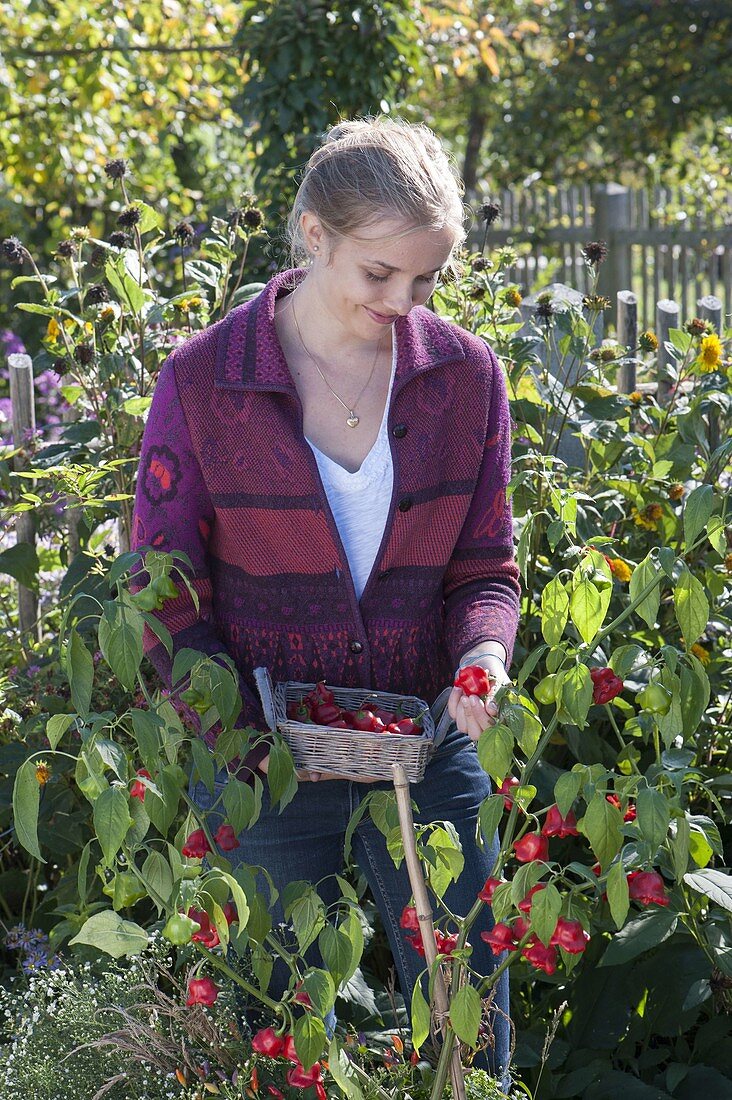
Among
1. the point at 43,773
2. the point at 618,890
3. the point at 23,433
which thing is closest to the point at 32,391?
the point at 23,433

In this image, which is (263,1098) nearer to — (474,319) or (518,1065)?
(518,1065)

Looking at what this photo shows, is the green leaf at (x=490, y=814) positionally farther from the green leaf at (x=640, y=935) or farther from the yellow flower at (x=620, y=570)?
the yellow flower at (x=620, y=570)

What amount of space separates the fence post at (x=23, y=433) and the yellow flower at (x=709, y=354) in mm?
1390

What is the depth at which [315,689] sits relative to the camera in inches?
65.7

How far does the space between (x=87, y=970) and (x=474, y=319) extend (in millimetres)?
1424

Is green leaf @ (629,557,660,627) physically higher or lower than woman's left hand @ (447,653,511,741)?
higher

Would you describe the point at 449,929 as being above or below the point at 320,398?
below

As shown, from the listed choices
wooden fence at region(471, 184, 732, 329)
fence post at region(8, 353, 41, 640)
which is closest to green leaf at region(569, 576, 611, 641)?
fence post at region(8, 353, 41, 640)

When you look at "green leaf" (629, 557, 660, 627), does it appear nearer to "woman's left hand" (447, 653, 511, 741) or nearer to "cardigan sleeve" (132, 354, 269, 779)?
"woman's left hand" (447, 653, 511, 741)

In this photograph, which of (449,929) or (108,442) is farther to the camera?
(108,442)

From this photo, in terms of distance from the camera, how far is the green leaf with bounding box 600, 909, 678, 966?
1.81 metres

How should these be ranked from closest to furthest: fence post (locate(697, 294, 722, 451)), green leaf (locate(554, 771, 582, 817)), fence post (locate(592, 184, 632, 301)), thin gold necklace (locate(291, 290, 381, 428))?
1. green leaf (locate(554, 771, 582, 817))
2. thin gold necklace (locate(291, 290, 381, 428))
3. fence post (locate(697, 294, 722, 451))
4. fence post (locate(592, 184, 632, 301))

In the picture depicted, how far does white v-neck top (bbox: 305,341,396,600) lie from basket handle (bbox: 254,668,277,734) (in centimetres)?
19

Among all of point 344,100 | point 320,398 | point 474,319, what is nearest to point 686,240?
point 344,100
